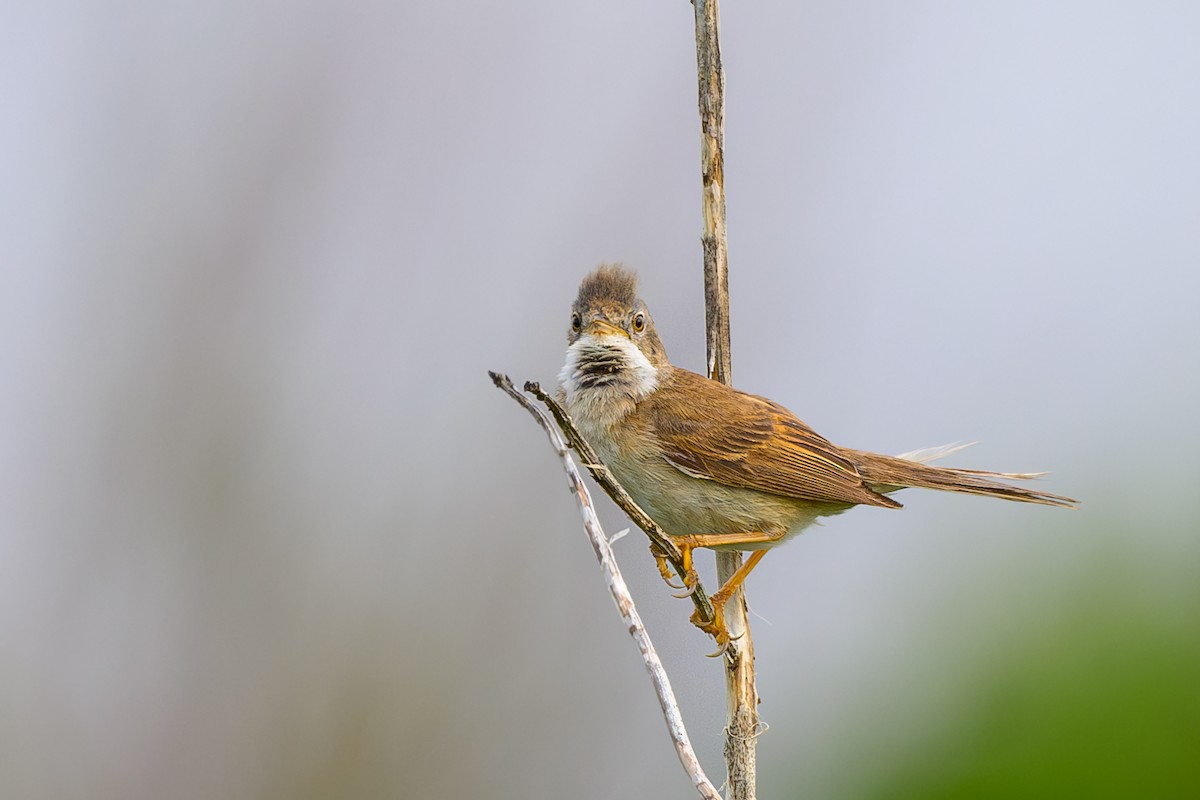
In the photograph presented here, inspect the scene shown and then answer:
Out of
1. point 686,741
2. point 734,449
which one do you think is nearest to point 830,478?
point 734,449

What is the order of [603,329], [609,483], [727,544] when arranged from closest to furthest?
[609,483] < [727,544] < [603,329]

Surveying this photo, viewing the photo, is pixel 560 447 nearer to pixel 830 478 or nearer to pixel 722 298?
pixel 722 298

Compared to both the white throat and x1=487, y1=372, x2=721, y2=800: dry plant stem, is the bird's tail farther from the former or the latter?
x1=487, y1=372, x2=721, y2=800: dry plant stem

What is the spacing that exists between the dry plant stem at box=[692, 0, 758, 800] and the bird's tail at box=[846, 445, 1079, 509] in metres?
0.73

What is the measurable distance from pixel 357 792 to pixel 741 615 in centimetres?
215

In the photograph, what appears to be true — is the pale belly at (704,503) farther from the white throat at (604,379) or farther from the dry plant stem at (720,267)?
the dry plant stem at (720,267)

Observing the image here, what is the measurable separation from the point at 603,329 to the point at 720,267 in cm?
64

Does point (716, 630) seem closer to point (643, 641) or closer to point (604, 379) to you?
point (643, 641)

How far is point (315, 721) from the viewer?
14.8ft

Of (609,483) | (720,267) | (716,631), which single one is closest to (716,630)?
(716,631)

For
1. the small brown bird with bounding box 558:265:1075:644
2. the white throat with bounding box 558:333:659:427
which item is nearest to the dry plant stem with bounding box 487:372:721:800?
the small brown bird with bounding box 558:265:1075:644

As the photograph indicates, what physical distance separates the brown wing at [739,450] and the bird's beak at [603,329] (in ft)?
0.75

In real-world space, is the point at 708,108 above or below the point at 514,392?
above

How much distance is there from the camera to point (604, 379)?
335cm
